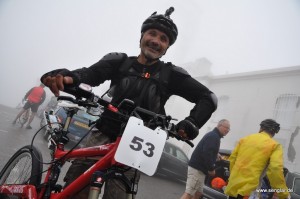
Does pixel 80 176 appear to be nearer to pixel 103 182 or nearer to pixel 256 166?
pixel 103 182

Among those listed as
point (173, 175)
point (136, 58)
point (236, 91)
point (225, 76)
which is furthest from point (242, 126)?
point (136, 58)

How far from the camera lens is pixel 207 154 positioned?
17.7 ft

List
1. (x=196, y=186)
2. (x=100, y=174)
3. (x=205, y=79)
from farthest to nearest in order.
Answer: (x=205, y=79) < (x=196, y=186) < (x=100, y=174)

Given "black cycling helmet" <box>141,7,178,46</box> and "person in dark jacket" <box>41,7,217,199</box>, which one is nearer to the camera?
"person in dark jacket" <box>41,7,217,199</box>

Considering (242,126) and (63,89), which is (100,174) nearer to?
(63,89)

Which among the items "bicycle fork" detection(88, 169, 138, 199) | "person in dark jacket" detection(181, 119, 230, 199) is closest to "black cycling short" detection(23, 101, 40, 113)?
"person in dark jacket" detection(181, 119, 230, 199)

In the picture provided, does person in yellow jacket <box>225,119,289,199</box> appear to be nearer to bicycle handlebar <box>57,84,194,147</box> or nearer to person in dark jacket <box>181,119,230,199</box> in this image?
person in dark jacket <box>181,119,230,199</box>

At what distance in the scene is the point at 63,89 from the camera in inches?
72.1

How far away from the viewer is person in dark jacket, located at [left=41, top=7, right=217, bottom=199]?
89.0 inches

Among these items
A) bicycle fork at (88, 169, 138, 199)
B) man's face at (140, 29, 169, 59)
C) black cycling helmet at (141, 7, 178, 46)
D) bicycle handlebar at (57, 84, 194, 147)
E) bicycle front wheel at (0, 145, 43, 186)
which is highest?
black cycling helmet at (141, 7, 178, 46)

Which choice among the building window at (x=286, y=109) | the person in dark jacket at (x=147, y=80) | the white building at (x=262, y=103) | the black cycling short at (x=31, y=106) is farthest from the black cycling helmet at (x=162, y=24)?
the building window at (x=286, y=109)

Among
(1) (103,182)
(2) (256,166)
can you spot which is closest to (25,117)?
(2) (256,166)

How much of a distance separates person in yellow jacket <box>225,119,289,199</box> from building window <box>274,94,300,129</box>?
18508mm

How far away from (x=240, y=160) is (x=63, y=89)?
321cm
